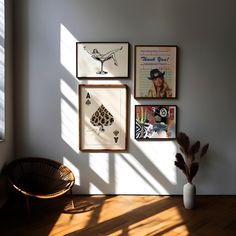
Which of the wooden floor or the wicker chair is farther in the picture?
the wicker chair

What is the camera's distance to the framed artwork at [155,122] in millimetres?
4199

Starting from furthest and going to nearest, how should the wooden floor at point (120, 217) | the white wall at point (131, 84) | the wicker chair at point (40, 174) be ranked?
the white wall at point (131, 84)
the wicker chair at point (40, 174)
the wooden floor at point (120, 217)

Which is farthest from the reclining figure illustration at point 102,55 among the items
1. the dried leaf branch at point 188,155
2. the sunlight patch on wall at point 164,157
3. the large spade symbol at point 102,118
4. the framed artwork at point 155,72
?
the dried leaf branch at point 188,155

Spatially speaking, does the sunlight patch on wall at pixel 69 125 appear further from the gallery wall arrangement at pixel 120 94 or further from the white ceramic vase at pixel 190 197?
the white ceramic vase at pixel 190 197

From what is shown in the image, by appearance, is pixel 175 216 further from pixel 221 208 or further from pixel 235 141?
pixel 235 141

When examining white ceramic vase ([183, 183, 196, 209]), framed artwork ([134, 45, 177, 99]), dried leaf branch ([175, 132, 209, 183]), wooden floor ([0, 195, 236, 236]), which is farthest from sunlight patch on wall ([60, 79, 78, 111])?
white ceramic vase ([183, 183, 196, 209])

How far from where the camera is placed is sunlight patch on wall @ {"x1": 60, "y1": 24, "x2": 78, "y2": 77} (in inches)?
163

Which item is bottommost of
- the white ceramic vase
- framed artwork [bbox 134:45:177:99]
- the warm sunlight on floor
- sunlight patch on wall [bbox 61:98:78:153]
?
the warm sunlight on floor

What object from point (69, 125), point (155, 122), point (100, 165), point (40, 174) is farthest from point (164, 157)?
point (40, 174)

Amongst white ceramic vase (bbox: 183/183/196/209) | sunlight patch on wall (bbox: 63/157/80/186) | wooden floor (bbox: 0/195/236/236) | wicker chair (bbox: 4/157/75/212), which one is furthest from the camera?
sunlight patch on wall (bbox: 63/157/80/186)

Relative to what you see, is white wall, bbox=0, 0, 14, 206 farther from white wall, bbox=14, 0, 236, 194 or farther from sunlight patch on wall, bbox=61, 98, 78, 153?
sunlight patch on wall, bbox=61, 98, 78, 153

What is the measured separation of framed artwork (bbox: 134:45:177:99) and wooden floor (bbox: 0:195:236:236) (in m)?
1.35

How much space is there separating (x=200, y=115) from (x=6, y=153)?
8.01 ft

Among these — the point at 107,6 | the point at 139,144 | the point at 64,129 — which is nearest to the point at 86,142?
the point at 64,129
